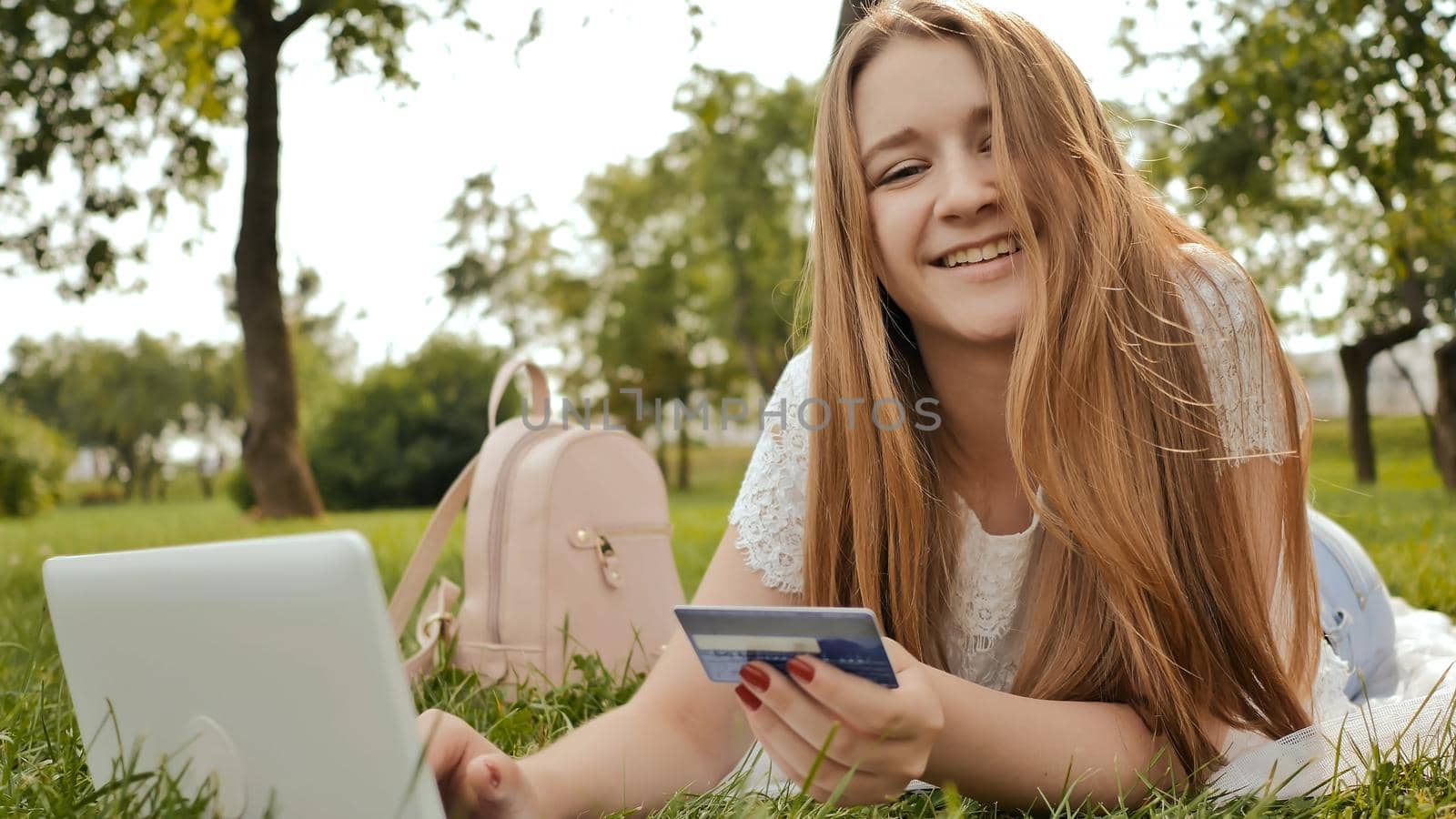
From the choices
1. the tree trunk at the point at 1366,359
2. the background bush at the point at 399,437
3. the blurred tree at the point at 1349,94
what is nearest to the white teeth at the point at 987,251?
the blurred tree at the point at 1349,94

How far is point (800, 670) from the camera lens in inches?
43.4

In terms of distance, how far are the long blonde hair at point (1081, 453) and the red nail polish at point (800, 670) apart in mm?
597

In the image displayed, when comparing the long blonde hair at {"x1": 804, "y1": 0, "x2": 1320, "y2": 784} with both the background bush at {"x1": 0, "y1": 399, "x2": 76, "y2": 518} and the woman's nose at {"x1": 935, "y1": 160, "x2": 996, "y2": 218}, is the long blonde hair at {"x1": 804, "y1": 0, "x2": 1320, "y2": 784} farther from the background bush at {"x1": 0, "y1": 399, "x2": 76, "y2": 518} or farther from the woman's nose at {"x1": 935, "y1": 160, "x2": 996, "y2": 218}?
the background bush at {"x1": 0, "y1": 399, "x2": 76, "y2": 518}

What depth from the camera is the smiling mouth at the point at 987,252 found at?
1649 millimetres

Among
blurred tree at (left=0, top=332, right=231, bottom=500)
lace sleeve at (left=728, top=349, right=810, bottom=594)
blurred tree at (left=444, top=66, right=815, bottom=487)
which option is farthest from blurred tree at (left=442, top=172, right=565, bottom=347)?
blurred tree at (left=0, top=332, right=231, bottom=500)

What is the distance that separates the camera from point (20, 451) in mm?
23875

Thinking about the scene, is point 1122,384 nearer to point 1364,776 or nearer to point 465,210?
point 1364,776

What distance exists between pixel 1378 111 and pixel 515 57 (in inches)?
191

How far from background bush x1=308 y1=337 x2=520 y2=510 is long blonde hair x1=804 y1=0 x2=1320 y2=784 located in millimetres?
18547

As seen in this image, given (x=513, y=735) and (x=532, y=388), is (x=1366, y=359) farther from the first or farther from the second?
(x=513, y=735)

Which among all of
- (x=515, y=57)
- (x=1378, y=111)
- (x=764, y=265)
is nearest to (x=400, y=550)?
(x=515, y=57)

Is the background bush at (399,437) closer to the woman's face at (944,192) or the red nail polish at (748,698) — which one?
the woman's face at (944,192)

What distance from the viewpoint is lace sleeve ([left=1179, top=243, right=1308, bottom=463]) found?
5.38 ft

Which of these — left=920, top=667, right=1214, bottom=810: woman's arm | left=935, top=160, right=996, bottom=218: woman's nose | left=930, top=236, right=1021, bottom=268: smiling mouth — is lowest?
left=920, top=667, right=1214, bottom=810: woman's arm
